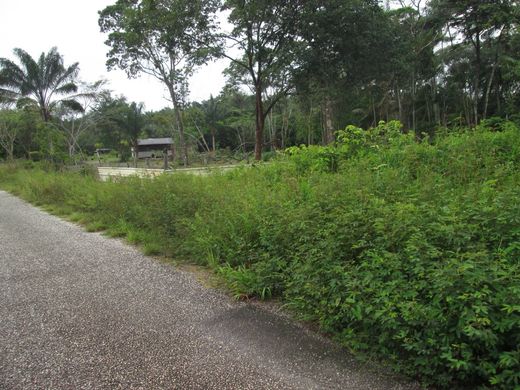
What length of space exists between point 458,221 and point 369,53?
64.9 ft

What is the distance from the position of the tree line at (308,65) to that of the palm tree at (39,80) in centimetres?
8

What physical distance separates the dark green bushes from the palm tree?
99.7ft

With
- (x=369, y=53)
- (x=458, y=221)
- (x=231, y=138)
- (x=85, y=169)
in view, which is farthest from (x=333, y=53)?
(x=231, y=138)

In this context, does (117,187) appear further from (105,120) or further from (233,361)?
(105,120)

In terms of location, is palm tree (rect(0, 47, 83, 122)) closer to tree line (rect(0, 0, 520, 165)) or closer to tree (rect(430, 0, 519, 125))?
tree line (rect(0, 0, 520, 165))

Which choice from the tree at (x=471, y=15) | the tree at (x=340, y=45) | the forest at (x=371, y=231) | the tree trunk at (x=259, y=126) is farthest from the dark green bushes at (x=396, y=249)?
the tree at (x=471, y=15)

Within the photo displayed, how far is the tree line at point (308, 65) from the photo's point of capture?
63.5ft

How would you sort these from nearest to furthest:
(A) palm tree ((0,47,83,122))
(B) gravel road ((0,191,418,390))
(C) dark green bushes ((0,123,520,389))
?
(C) dark green bushes ((0,123,520,389)) → (B) gravel road ((0,191,418,390)) → (A) palm tree ((0,47,83,122))

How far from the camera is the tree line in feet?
63.5

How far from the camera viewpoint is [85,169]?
595 inches

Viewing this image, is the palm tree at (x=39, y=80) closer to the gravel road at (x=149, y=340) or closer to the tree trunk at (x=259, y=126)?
the tree trunk at (x=259, y=126)

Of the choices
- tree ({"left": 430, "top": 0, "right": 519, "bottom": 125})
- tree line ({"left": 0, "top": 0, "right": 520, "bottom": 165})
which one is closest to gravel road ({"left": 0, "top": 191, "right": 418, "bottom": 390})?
tree line ({"left": 0, "top": 0, "right": 520, "bottom": 165})

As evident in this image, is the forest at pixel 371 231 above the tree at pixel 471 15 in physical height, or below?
below

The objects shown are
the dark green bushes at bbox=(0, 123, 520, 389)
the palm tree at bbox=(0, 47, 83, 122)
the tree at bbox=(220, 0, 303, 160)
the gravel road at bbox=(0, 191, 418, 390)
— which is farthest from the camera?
the palm tree at bbox=(0, 47, 83, 122)
